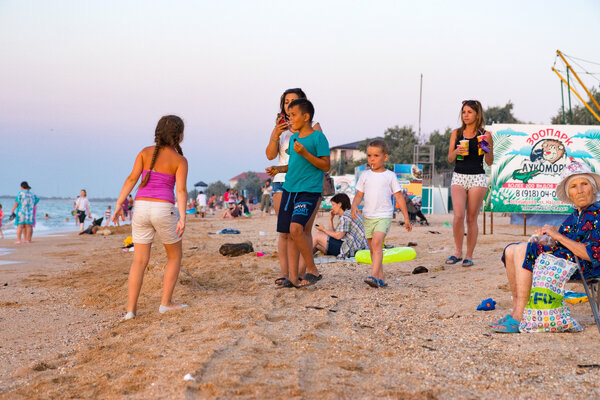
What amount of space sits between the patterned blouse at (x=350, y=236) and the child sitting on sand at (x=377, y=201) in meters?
2.50

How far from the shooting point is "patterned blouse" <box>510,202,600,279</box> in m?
3.29

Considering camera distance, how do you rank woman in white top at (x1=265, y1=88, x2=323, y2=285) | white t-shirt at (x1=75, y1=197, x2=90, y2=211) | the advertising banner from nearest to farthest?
woman in white top at (x1=265, y1=88, x2=323, y2=285), white t-shirt at (x1=75, y1=197, x2=90, y2=211), the advertising banner

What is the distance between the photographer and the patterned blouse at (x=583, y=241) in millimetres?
3289

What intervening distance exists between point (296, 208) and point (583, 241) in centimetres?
239

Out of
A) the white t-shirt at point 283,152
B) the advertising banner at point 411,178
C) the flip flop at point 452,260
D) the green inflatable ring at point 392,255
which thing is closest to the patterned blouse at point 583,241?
the white t-shirt at point 283,152

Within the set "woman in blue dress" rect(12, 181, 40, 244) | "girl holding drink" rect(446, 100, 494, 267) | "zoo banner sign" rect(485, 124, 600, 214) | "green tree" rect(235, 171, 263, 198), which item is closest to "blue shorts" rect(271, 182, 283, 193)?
"girl holding drink" rect(446, 100, 494, 267)

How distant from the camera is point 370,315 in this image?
4105 mm

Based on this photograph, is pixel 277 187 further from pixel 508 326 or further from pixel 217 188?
pixel 217 188

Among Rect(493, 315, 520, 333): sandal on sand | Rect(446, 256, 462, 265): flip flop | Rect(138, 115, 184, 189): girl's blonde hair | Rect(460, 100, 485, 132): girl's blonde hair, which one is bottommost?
Rect(493, 315, 520, 333): sandal on sand

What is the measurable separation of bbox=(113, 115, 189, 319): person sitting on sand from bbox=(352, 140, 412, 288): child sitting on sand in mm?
1867

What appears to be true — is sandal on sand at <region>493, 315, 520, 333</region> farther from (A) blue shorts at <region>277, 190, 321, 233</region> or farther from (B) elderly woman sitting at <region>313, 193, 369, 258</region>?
(B) elderly woman sitting at <region>313, 193, 369, 258</region>

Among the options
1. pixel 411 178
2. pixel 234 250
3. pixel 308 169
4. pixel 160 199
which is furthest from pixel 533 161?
pixel 411 178

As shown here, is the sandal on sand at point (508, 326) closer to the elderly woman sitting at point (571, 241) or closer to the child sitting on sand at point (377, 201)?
the elderly woman sitting at point (571, 241)

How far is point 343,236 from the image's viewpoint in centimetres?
802
